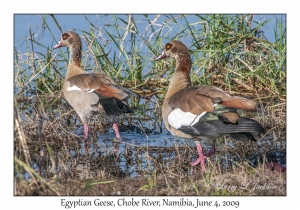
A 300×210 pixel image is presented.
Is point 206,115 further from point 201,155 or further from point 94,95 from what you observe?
point 94,95

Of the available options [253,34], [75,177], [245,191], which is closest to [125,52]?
[253,34]

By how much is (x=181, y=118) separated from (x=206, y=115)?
335 millimetres

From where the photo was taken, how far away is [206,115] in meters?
6.52

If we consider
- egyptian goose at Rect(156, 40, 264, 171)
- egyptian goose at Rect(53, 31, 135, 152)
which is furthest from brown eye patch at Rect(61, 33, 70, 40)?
egyptian goose at Rect(156, 40, 264, 171)

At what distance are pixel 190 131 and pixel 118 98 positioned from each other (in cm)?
161

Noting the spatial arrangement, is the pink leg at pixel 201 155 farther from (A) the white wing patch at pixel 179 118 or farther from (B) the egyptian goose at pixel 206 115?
(A) the white wing patch at pixel 179 118

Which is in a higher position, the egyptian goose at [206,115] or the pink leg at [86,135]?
the egyptian goose at [206,115]

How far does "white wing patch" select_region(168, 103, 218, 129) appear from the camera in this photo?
261 inches

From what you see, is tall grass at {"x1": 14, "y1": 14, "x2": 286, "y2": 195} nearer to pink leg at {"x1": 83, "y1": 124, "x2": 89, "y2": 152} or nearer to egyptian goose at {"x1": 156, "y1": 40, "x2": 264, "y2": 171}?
pink leg at {"x1": 83, "y1": 124, "x2": 89, "y2": 152}

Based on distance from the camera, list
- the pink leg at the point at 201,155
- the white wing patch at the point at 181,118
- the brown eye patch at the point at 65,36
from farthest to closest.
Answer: the brown eye patch at the point at 65,36 < the pink leg at the point at 201,155 < the white wing patch at the point at 181,118

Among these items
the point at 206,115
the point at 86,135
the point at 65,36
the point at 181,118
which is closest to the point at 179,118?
the point at 181,118

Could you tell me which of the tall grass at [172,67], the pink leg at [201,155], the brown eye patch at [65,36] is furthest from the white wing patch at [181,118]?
the brown eye patch at [65,36]

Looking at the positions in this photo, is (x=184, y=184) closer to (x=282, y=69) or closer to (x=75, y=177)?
(x=75, y=177)

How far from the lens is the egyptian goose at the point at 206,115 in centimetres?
635
